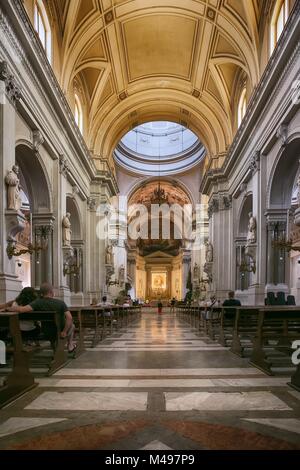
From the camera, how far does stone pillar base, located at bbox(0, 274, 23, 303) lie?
712 cm

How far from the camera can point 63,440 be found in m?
2.45

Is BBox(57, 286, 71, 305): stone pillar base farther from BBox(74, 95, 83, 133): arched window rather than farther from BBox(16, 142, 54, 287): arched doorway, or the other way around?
BBox(74, 95, 83, 133): arched window

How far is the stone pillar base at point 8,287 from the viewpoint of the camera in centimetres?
712

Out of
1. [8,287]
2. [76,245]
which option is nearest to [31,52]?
[8,287]

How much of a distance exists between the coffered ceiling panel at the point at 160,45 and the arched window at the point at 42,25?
13.3 feet

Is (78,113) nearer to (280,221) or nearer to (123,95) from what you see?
(123,95)

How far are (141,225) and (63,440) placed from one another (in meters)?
40.9

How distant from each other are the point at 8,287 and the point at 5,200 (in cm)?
177

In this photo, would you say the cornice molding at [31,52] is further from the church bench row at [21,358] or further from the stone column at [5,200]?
the church bench row at [21,358]

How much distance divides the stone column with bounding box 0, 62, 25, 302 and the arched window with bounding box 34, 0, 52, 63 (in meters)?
3.89

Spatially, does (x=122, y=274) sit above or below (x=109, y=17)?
below

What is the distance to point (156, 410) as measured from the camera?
3100mm

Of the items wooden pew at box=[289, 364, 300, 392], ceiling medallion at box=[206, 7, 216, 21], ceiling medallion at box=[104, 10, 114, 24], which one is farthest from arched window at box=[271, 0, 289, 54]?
wooden pew at box=[289, 364, 300, 392]

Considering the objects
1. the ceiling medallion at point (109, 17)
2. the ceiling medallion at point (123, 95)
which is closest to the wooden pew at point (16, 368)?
the ceiling medallion at point (109, 17)
